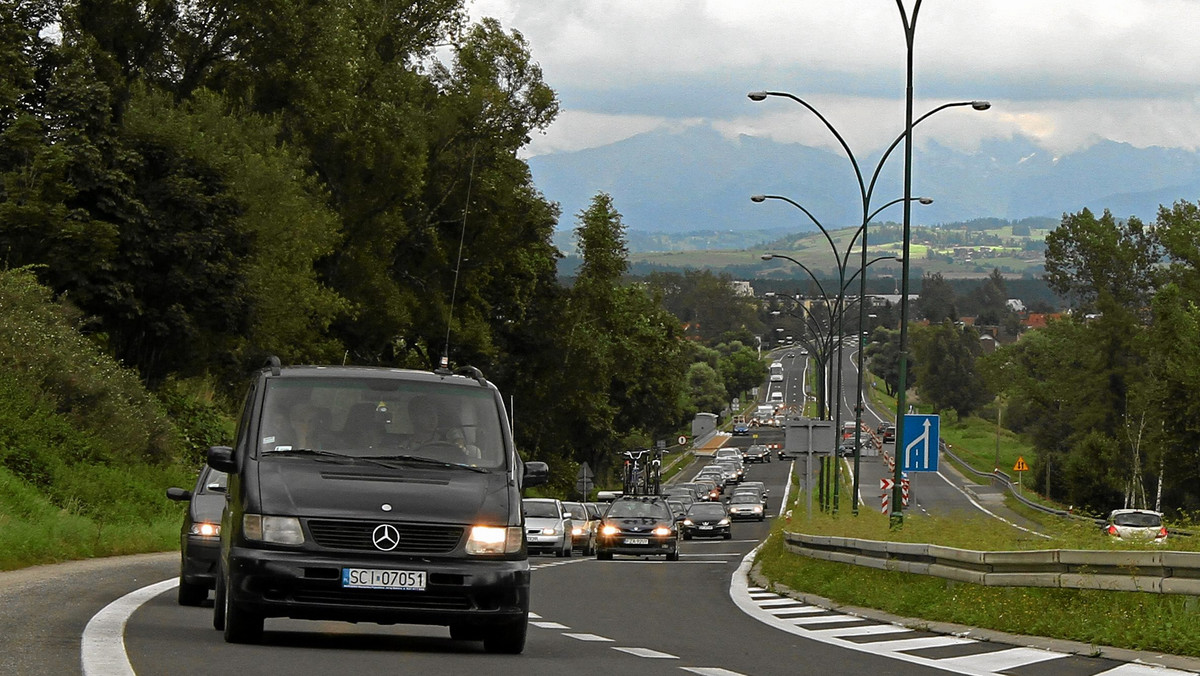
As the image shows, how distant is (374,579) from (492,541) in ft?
2.66

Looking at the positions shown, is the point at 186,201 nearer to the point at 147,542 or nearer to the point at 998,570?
the point at 147,542

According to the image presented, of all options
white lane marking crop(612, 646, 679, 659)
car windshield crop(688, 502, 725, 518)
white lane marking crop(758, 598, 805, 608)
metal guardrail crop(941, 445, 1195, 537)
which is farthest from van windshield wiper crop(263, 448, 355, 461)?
metal guardrail crop(941, 445, 1195, 537)

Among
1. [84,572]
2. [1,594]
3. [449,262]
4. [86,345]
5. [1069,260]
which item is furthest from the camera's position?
[1069,260]

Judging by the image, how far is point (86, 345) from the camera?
39438mm

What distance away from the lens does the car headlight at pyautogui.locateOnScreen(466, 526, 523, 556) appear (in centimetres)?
1144

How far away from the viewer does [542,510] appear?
4328 centimetres

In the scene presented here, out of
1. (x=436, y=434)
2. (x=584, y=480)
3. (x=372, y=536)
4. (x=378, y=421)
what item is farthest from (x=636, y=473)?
(x=372, y=536)

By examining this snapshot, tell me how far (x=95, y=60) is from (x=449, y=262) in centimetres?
1704

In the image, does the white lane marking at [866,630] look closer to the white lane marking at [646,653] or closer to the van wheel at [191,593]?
the white lane marking at [646,653]

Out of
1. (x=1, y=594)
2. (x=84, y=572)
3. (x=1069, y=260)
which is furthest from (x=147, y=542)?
Answer: (x=1069, y=260)

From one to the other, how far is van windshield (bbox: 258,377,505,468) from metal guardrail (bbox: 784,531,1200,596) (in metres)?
5.27

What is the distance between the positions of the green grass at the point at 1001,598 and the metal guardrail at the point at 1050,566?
85 mm

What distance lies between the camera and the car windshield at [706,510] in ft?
192

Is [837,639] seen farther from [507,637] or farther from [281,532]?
[281,532]
